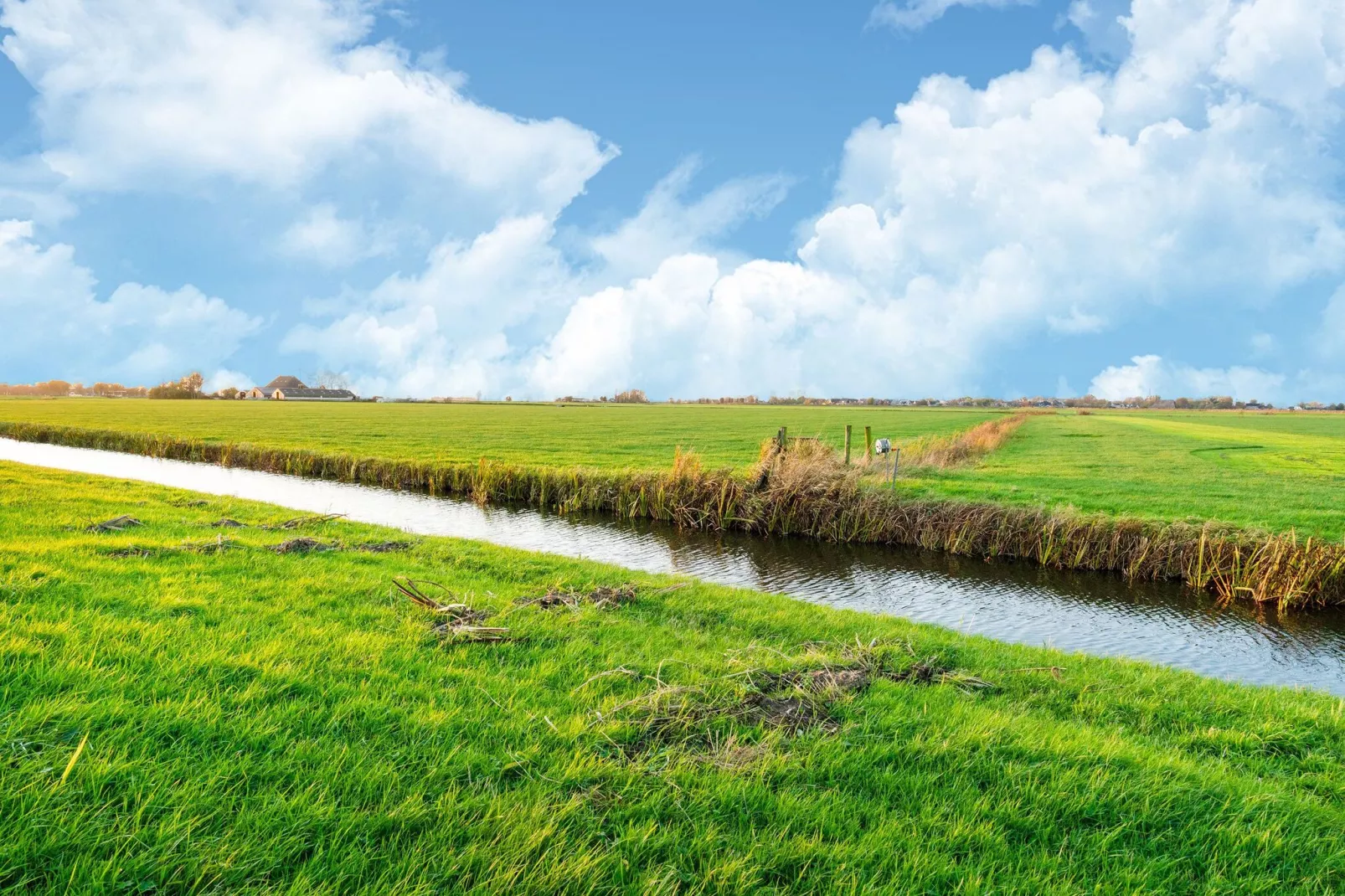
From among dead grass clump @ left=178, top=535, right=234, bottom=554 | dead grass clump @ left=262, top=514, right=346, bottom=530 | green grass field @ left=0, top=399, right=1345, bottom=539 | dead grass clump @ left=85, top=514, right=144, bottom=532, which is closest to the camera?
dead grass clump @ left=178, top=535, right=234, bottom=554

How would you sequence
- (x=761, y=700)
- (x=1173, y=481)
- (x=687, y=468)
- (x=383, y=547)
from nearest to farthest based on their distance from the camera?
(x=761, y=700) < (x=383, y=547) < (x=687, y=468) < (x=1173, y=481)

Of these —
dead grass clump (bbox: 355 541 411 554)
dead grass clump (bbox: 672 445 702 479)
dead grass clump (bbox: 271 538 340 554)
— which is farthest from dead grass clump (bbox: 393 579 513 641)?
dead grass clump (bbox: 672 445 702 479)

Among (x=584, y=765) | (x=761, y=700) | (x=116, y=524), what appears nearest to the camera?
(x=584, y=765)

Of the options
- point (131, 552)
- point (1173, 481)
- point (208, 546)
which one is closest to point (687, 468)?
point (208, 546)

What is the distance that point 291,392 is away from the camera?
621ft

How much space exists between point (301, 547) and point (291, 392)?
20871cm

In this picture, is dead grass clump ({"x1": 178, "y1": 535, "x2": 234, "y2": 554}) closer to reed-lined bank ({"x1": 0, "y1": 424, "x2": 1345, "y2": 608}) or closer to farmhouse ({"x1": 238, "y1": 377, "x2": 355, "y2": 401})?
reed-lined bank ({"x1": 0, "y1": 424, "x2": 1345, "y2": 608})

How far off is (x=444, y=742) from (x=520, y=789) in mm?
730

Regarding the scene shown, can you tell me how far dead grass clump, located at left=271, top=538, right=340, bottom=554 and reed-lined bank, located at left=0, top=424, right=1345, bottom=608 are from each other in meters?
11.1

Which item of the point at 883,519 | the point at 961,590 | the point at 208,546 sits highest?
the point at 208,546

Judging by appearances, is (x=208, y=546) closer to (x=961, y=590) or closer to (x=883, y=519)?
(x=961, y=590)

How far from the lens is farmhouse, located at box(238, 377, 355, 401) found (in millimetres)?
179125

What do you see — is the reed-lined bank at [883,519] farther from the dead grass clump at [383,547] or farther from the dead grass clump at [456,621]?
the dead grass clump at [456,621]

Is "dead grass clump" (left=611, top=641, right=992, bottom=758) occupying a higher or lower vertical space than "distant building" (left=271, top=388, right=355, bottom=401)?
lower
